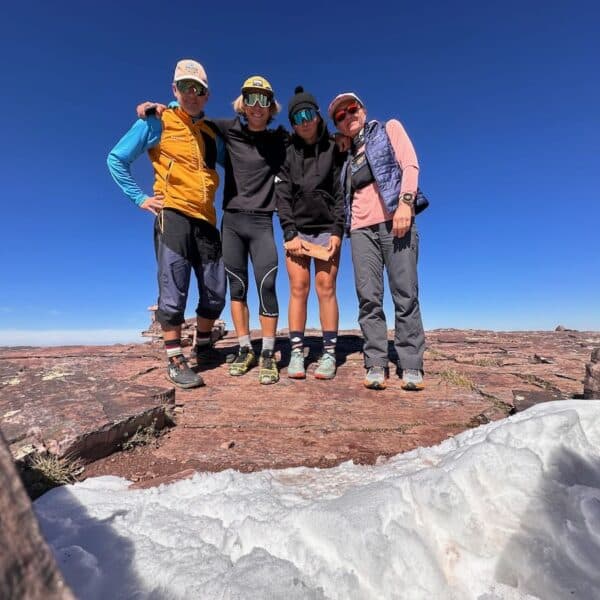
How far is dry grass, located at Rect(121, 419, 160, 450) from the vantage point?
1.95m

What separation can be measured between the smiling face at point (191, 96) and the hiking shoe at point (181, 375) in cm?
213

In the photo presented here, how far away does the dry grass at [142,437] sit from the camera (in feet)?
6.40

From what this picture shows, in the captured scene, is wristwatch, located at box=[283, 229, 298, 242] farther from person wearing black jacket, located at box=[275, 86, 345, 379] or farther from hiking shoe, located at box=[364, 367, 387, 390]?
hiking shoe, located at box=[364, 367, 387, 390]

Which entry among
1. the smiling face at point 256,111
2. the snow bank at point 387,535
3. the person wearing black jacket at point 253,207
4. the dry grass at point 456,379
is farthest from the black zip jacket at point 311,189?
the snow bank at point 387,535

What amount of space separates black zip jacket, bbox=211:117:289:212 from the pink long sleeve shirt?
80cm

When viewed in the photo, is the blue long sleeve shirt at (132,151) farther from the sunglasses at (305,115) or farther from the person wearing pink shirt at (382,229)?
the person wearing pink shirt at (382,229)

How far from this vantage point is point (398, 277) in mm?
3094

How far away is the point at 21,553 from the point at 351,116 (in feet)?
11.2

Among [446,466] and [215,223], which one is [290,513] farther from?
[215,223]

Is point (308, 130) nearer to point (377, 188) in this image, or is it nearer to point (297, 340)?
point (377, 188)

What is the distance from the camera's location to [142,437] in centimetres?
202

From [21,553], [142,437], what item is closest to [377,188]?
[142,437]

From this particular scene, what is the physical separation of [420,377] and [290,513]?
2168 millimetres

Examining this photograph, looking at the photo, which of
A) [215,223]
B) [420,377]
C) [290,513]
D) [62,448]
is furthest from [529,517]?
[215,223]
